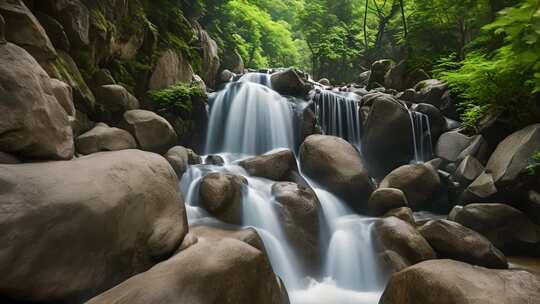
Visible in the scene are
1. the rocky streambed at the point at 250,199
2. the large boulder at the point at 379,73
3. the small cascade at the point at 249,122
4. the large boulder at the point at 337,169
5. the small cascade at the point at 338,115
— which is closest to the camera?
the rocky streambed at the point at 250,199

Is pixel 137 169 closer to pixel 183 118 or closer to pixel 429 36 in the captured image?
pixel 183 118

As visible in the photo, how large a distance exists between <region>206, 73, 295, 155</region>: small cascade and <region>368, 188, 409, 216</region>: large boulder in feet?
13.9

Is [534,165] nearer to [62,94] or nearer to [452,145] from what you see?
[452,145]

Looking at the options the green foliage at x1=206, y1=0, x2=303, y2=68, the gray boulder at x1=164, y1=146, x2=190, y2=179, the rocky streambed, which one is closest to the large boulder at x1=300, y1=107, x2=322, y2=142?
the rocky streambed

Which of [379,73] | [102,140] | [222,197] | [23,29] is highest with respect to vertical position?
[23,29]

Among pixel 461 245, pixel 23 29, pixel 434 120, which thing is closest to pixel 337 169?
pixel 461 245

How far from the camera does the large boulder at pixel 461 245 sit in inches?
216

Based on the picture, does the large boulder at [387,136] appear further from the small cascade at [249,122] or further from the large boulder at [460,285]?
the large boulder at [460,285]

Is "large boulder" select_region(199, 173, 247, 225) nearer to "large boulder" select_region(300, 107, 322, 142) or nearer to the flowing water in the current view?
the flowing water

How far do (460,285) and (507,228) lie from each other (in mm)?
3842

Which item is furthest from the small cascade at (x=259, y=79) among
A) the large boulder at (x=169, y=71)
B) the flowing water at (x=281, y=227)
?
the large boulder at (x=169, y=71)

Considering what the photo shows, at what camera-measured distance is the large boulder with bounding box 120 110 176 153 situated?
760cm

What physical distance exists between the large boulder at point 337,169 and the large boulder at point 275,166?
0.87 meters

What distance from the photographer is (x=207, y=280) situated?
3207 millimetres
